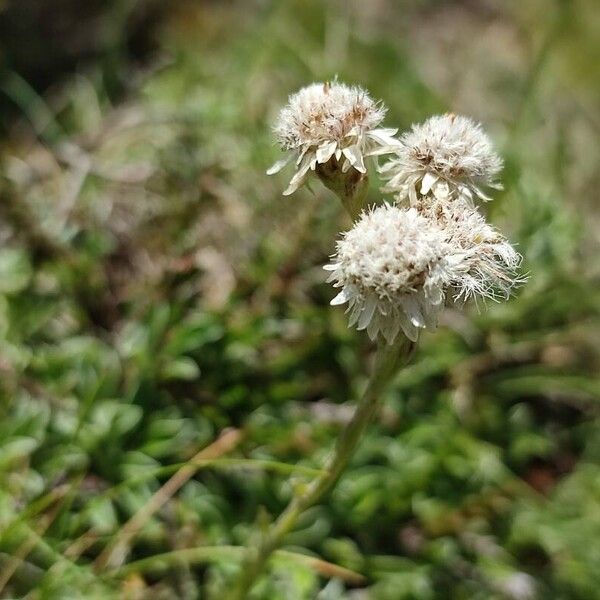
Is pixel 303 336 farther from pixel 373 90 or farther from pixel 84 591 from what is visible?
pixel 373 90

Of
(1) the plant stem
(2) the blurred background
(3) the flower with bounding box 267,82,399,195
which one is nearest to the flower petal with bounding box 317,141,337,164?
(3) the flower with bounding box 267,82,399,195

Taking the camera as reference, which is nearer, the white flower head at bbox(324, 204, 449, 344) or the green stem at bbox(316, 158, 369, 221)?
the white flower head at bbox(324, 204, 449, 344)

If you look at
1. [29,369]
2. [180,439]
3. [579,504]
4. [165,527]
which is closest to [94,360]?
[29,369]

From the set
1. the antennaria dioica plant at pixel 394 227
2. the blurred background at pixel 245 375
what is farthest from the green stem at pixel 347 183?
the blurred background at pixel 245 375

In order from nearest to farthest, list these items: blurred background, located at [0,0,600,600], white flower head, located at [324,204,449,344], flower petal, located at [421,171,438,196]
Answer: white flower head, located at [324,204,449,344]
flower petal, located at [421,171,438,196]
blurred background, located at [0,0,600,600]

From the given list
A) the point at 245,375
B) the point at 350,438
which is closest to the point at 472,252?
the point at 350,438

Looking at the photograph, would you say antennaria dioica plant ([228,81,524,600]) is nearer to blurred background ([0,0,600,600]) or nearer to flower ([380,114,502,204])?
flower ([380,114,502,204])

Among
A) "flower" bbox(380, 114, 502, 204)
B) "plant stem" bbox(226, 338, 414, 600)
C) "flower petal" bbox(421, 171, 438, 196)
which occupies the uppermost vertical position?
"flower" bbox(380, 114, 502, 204)

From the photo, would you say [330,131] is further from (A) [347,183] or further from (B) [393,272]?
(B) [393,272]

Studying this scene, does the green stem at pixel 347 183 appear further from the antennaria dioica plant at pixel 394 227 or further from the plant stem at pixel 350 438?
the plant stem at pixel 350 438
